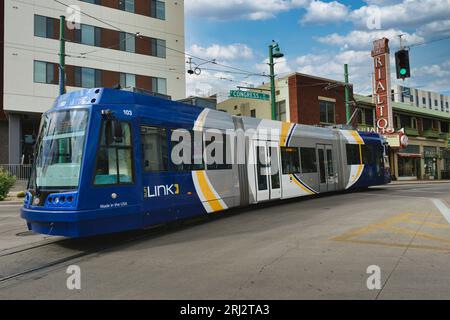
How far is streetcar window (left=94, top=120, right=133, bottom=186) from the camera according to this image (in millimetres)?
7720

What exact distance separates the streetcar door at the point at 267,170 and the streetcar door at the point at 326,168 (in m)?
3.33

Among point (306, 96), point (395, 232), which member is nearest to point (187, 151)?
point (395, 232)

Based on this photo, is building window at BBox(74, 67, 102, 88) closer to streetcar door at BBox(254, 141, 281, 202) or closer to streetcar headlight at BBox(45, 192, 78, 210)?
streetcar door at BBox(254, 141, 281, 202)

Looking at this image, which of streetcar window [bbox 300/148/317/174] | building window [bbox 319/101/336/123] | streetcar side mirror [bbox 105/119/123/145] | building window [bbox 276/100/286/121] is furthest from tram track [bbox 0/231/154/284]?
building window [bbox 319/101/336/123]

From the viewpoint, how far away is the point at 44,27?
27266 mm

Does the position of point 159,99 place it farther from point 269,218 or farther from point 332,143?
point 332,143

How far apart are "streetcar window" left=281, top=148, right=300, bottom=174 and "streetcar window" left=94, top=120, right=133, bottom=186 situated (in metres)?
6.93

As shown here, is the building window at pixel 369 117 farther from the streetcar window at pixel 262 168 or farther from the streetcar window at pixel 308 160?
the streetcar window at pixel 262 168

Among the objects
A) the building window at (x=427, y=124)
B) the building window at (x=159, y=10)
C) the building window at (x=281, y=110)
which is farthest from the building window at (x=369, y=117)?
the building window at (x=159, y=10)

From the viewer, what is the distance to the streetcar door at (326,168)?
A: 16.3m
